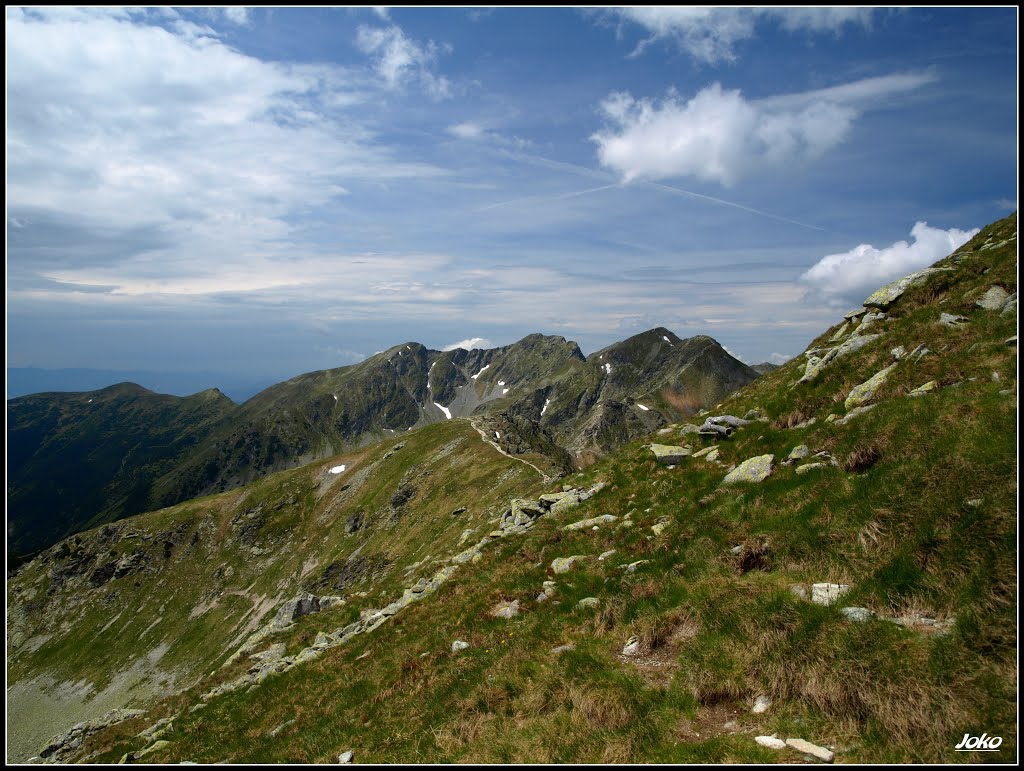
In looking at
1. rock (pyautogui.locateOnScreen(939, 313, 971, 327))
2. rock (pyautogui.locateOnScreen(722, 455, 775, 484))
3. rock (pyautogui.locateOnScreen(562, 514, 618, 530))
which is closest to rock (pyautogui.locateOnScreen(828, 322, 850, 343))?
rock (pyautogui.locateOnScreen(939, 313, 971, 327))

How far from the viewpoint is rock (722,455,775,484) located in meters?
16.2

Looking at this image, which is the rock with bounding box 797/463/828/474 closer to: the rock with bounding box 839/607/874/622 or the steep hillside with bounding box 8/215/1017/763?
the steep hillside with bounding box 8/215/1017/763

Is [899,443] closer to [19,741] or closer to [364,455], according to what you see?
[364,455]

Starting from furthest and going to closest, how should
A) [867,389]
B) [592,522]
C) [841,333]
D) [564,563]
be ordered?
[841,333], [592,522], [564,563], [867,389]

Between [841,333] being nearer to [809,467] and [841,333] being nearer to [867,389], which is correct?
[867,389]

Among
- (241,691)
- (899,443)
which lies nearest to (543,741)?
(899,443)

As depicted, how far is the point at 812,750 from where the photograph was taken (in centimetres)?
705

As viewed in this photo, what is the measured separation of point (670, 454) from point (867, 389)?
28.1ft

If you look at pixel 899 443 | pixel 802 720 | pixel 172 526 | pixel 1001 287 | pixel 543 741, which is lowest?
pixel 172 526

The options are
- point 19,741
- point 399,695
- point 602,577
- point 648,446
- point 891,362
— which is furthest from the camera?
point 19,741

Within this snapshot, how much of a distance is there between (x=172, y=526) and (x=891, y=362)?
178213 millimetres

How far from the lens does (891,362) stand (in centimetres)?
1842

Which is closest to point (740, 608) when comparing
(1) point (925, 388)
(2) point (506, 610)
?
(2) point (506, 610)

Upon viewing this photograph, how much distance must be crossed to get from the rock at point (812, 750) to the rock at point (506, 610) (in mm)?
10088
